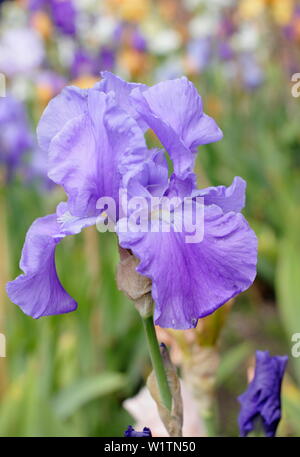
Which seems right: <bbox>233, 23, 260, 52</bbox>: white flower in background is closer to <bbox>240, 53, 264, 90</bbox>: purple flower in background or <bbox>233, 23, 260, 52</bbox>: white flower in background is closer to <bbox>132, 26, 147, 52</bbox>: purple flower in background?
<bbox>240, 53, 264, 90</bbox>: purple flower in background

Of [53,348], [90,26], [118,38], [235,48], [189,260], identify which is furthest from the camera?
[235,48]

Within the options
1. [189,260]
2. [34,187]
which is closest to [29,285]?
[189,260]

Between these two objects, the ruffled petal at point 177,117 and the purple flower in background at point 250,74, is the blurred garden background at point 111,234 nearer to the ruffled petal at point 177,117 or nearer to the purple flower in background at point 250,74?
the purple flower in background at point 250,74

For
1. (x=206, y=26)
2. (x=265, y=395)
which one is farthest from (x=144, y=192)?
(x=206, y=26)

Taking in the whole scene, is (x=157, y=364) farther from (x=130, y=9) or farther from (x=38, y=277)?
(x=130, y=9)

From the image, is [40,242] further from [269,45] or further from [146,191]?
[269,45]

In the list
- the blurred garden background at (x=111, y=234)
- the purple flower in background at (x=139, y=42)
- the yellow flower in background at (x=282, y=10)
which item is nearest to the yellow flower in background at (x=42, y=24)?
the blurred garden background at (x=111, y=234)
